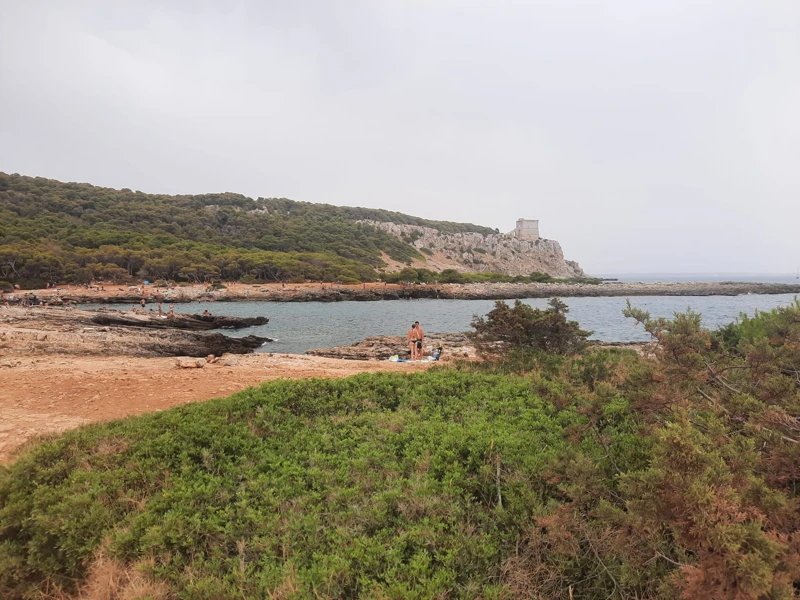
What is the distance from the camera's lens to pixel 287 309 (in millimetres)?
40812

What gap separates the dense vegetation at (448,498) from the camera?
7.95ft

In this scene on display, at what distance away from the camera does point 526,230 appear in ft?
486

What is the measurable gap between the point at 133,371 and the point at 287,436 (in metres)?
6.97

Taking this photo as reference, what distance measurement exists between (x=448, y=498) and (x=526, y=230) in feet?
505

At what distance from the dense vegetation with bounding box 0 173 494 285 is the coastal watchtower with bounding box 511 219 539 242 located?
5837 cm

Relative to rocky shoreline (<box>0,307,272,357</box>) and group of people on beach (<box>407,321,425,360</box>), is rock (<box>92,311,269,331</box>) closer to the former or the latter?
rocky shoreline (<box>0,307,272,357</box>)

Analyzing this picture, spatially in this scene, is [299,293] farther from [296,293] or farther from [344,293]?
[344,293]

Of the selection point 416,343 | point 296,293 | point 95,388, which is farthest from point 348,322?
point 95,388

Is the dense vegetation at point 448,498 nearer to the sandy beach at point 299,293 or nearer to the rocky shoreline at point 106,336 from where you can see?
the rocky shoreline at point 106,336

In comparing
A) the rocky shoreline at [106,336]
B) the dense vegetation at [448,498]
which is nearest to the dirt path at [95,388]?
the dense vegetation at [448,498]

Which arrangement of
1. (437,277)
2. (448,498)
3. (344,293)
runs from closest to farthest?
(448,498), (344,293), (437,277)

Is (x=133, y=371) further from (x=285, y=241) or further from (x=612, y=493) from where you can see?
(x=285, y=241)

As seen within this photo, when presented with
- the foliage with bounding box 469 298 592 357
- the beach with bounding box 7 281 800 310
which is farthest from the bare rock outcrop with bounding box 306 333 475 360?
the beach with bounding box 7 281 800 310

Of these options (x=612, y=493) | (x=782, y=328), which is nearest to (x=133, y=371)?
(x=612, y=493)
